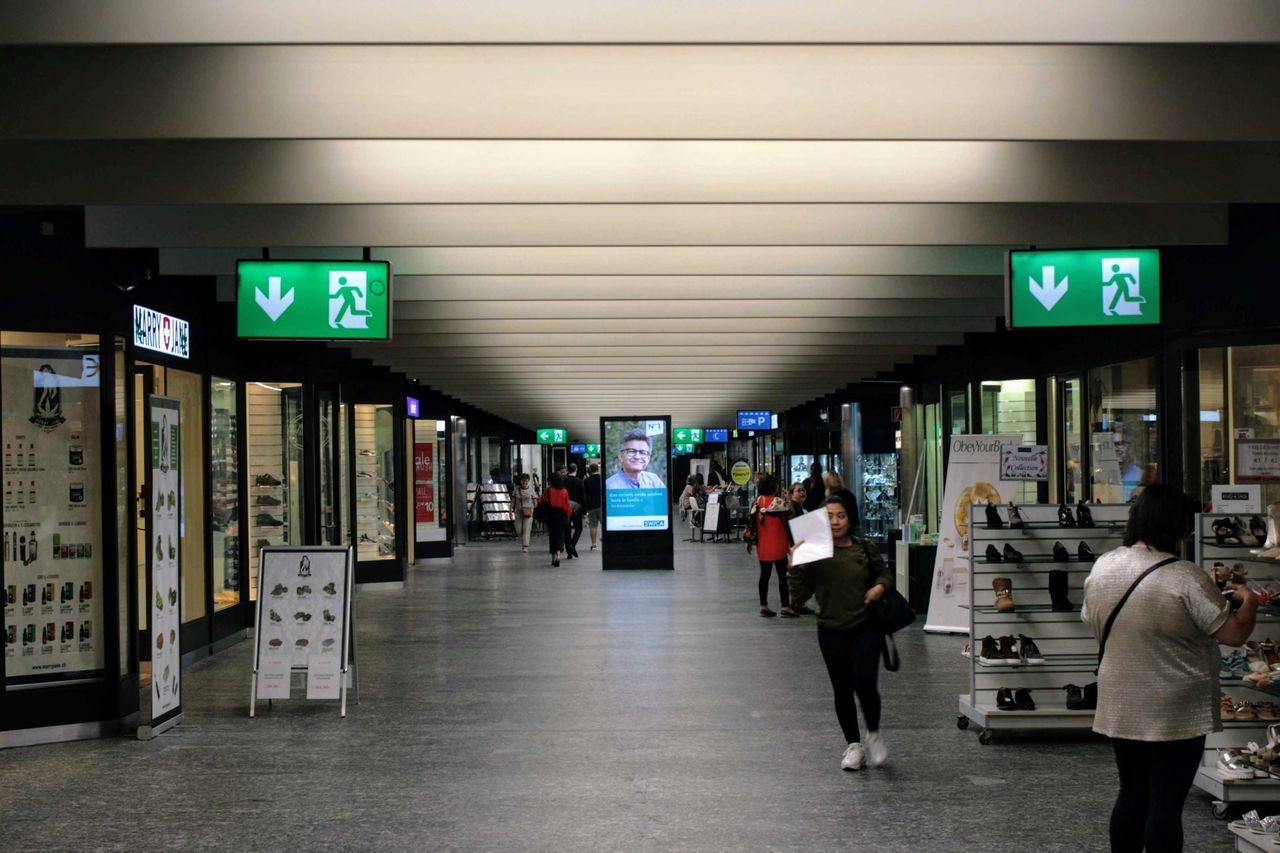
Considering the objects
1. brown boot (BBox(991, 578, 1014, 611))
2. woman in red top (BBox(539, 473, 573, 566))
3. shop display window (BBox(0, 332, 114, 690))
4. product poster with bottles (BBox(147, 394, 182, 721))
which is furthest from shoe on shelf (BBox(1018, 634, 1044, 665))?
woman in red top (BBox(539, 473, 573, 566))

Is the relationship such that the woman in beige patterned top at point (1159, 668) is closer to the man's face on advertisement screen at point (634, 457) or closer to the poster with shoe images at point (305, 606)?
the poster with shoe images at point (305, 606)

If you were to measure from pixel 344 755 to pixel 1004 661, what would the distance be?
3.99 metres

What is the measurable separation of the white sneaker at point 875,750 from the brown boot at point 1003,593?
56.4 inches

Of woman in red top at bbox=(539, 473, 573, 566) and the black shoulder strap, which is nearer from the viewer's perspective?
the black shoulder strap

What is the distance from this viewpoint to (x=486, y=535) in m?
32.1

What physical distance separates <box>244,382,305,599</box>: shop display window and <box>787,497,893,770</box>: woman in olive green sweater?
7919 millimetres

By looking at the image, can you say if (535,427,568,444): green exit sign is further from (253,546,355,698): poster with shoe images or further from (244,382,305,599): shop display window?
(253,546,355,698): poster with shoe images

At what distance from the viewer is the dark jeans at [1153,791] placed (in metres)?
4.53

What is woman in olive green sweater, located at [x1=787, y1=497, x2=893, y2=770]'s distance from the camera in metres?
7.19

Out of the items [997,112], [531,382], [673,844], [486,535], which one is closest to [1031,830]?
[673,844]

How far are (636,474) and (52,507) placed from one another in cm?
1299

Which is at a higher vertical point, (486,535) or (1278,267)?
(1278,267)

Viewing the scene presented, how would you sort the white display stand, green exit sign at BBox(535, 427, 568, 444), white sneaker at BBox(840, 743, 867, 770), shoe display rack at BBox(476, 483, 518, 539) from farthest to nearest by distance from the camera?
green exit sign at BBox(535, 427, 568, 444) → shoe display rack at BBox(476, 483, 518, 539) → the white display stand → white sneaker at BBox(840, 743, 867, 770)

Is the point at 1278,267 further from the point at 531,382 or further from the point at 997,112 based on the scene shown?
the point at 531,382
